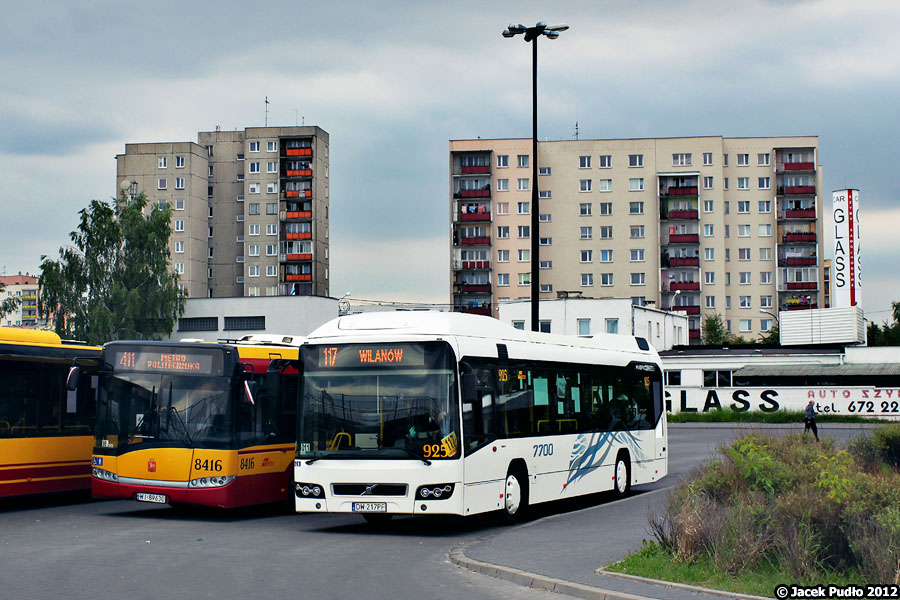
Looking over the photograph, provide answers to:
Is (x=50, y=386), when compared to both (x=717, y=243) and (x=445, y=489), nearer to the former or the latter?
(x=445, y=489)

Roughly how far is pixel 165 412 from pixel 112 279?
6094 cm

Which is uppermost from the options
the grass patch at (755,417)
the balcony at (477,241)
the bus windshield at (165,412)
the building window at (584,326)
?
the balcony at (477,241)

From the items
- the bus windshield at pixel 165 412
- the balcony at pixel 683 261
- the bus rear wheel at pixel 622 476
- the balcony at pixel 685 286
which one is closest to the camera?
the bus windshield at pixel 165 412

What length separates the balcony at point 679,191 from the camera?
103375 mm

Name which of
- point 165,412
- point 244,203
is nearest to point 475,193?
point 244,203

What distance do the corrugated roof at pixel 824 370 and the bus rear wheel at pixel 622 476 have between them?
4603cm

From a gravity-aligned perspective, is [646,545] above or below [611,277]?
below

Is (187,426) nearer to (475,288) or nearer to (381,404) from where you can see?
(381,404)

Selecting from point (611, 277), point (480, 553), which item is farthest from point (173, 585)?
point (611, 277)

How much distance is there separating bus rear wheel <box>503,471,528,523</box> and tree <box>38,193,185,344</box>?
60807mm

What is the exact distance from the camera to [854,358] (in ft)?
223

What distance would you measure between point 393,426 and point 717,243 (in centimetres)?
9525

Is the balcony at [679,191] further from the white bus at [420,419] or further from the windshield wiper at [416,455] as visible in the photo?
the windshield wiper at [416,455]

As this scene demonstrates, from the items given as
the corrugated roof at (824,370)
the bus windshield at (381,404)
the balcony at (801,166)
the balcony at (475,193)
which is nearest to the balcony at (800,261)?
the balcony at (801,166)
